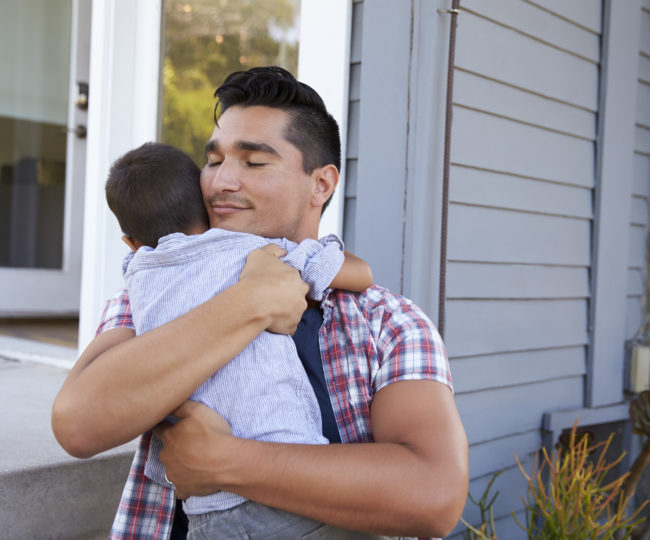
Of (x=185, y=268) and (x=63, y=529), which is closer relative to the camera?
(x=185, y=268)

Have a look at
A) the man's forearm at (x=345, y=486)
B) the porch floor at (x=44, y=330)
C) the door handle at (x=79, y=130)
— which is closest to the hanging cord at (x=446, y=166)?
the man's forearm at (x=345, y=486)

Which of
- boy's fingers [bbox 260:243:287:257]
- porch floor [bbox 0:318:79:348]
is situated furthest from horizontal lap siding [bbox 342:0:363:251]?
porch floor [bbox 0:318:79:348]

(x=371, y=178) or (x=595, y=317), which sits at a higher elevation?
(x=371, y=178)

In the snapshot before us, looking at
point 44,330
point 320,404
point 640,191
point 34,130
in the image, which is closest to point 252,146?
point 320,404

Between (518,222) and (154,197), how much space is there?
160 cm

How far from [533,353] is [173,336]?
1972 millimetres

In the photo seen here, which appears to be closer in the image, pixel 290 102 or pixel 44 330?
pixel 290 102

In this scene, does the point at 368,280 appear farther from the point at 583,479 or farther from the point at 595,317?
the point at 595,317

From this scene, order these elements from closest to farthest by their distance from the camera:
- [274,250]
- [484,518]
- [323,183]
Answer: [274,250] < [323,183] < [484,518]

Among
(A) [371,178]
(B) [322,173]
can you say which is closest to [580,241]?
(A) [371,178]

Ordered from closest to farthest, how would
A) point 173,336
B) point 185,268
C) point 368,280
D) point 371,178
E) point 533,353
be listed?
point 173,336, point 185,268, point 368,280, point 371,178, point 533,353

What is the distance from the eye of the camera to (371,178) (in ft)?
6.90

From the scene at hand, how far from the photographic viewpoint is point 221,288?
1.14m

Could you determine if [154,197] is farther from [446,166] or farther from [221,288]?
[446,166]
